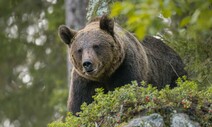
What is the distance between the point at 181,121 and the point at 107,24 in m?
2.90

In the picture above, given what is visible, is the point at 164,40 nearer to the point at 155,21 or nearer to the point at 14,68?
the point at 155,21

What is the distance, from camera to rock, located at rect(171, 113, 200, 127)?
6527mm

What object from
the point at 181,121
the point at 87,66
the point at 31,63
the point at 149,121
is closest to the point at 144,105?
the point at 149,121

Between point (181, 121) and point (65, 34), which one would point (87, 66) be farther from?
point (181, 121)

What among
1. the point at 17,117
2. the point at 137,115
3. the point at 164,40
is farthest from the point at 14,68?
the point at 137,115

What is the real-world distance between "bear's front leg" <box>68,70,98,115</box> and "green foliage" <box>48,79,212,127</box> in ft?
5.76

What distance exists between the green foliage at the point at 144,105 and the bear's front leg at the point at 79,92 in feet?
5.76

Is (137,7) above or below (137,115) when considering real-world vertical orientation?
below

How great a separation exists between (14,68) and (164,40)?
33.2 feet

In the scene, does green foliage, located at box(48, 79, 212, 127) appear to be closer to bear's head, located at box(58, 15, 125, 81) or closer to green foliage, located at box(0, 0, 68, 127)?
bear's head, located at box(58, 15, 125, 81)

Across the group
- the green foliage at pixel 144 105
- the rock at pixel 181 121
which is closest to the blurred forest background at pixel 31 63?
the green foliage at pixel 144 105

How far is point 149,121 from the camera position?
21.4 feet

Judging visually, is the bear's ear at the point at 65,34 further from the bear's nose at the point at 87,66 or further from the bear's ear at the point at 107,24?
the bear's nose at the point at 87,66

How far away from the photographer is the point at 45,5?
18625mm
